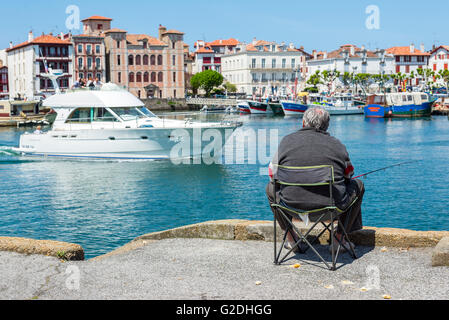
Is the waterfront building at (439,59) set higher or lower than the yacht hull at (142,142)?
higher

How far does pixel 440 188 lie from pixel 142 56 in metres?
77.0

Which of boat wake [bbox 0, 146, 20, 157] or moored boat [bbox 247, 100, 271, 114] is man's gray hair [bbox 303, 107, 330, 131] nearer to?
boat wake [bbox 0, 146, 20, 157]

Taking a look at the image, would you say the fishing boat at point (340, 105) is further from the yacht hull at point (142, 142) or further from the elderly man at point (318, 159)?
the elderly man at point (318, 159)

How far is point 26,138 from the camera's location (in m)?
30.3

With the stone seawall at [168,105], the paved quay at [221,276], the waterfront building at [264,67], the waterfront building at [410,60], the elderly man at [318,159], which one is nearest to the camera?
the paved quay at [221,276]

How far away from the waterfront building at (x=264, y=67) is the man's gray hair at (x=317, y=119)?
318ft

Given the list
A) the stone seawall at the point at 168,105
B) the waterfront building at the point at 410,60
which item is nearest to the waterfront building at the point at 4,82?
the stone seawall at the point at 168,105

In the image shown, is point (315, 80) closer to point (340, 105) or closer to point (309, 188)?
point (340, 105)

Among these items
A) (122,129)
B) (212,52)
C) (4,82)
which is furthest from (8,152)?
(212,52)

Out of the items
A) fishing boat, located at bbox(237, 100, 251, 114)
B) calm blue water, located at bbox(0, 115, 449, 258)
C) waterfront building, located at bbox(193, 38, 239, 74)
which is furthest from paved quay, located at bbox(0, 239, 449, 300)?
waterfront building, located at bbox(193, 38, 239, 74)

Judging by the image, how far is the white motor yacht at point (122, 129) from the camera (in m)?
27.3

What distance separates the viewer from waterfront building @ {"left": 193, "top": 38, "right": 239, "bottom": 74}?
111438 millimetres

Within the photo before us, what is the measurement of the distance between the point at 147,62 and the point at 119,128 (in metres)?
68.5

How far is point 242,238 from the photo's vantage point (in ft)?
23.3
